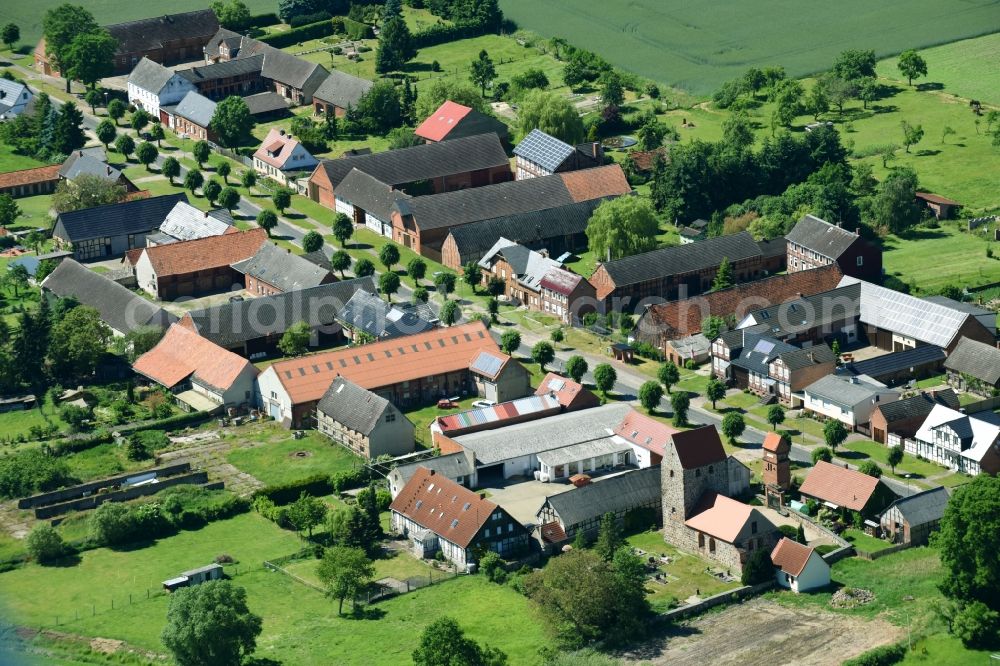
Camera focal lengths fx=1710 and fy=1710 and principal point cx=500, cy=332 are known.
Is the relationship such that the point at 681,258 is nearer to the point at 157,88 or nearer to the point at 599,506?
the point at 599,506

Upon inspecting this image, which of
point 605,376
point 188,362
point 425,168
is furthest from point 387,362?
point 425,168

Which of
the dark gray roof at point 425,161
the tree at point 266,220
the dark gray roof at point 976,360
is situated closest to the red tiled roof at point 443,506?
the dark gray roof at point 976,360

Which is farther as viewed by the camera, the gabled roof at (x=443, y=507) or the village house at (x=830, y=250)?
the village house at (x=830, y=250)

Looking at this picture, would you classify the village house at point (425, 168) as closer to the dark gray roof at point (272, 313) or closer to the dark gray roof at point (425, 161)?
the dark gray roof at point (425, 161)

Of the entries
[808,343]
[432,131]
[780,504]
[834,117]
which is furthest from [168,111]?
[780,504]

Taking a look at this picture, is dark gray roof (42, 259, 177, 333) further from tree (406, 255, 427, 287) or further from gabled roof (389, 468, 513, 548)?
gabled roof (389, 468, 513, 548)

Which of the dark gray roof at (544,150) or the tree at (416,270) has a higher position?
the dark gray roof at (544,150)
